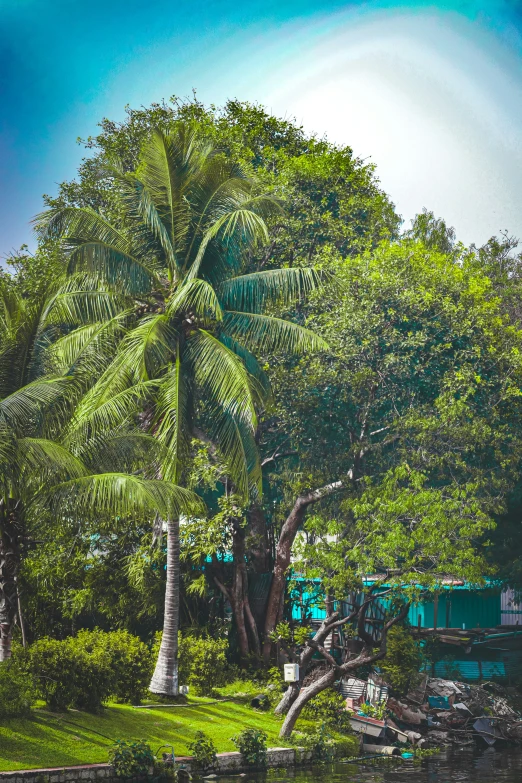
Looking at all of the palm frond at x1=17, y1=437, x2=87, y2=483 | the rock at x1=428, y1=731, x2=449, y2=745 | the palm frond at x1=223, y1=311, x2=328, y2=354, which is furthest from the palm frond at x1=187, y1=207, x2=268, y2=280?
the rock at x1=428, y1=731, x2=449, y2=745

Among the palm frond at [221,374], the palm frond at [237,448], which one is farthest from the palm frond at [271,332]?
the palm frond at [237,448]

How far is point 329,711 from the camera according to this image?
2177cm

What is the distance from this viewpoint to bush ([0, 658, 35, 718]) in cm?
1491

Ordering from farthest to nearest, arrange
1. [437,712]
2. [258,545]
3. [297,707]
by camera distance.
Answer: [258,545], [437,712], [297,707]

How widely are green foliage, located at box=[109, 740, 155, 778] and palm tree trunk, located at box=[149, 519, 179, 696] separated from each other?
523 centimetres

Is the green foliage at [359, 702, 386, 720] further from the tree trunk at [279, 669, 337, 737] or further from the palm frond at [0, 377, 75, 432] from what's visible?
the palm frond at [0, 377, 75, 432]

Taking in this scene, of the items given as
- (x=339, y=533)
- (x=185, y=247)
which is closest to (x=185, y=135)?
(x=185, y=247)

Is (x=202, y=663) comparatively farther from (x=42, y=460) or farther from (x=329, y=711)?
(x=42, y=460)

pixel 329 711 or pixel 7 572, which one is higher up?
pixel 7 572

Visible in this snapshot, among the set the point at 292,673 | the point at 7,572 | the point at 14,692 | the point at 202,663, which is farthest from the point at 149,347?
the point at 202,663

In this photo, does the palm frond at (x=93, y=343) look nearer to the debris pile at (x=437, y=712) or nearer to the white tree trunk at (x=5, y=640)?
the white tree trunk at (x=5, y=640)

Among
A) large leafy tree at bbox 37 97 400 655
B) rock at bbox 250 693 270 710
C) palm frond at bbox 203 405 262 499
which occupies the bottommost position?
rock at bbox 250 693 270 710

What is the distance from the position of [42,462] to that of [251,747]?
7.05 m

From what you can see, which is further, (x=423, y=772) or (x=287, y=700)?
(x=287, y=700)
